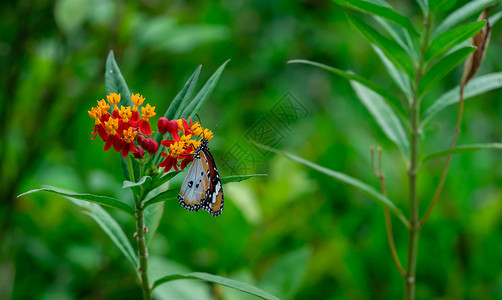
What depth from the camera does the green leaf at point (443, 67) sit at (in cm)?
80

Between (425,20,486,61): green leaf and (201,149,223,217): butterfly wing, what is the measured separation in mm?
418

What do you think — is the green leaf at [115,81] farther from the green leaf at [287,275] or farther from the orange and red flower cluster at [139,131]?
the green leaf at [287,275]

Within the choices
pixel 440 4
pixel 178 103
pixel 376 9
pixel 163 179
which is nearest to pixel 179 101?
pixel 178 103

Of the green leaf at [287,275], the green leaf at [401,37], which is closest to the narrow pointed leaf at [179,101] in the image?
the green leaf at [401,37]

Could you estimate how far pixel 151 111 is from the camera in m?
0.66

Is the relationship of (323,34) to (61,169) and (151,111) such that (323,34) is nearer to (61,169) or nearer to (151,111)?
(61,169)

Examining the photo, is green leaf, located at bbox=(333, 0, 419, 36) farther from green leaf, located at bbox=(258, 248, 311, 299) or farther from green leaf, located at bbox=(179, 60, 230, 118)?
green leaf, located at bbox=(258, 248, 311, 299)

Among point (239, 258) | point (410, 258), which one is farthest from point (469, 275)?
point (410, 258)

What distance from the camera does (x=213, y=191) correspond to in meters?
0.69

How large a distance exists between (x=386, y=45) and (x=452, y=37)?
3.8 inches

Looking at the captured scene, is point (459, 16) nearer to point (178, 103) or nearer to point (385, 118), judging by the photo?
point (385, 118)

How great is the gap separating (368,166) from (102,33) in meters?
1.16

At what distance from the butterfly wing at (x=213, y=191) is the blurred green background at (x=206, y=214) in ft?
1.75

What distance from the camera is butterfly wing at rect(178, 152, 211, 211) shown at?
25.8 inches
